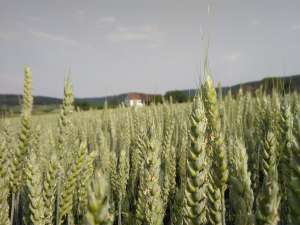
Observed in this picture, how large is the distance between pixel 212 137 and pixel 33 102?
2.32m

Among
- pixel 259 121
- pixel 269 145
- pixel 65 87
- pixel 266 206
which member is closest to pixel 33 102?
pixel 65 87

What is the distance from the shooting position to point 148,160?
132cm

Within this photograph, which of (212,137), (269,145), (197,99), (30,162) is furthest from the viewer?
(269,145)

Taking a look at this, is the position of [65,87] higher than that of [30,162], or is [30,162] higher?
[65,87]

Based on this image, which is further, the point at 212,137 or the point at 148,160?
the point at 212,137

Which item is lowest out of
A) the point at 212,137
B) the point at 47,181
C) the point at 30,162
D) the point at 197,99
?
the point at 47,181

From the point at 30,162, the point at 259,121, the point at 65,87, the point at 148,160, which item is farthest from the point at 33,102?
the point at 259,121

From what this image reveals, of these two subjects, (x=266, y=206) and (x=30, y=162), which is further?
(x=30, y=162)

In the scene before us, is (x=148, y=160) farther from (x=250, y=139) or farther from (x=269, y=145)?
(x=250, y=139)

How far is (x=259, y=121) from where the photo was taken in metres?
3.53

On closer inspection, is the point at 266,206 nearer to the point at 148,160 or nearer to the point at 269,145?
the point at 148,160

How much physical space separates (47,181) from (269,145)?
4.49ft

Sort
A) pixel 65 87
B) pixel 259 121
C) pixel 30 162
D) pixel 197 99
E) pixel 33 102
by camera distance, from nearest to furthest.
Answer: pixel 197 99
pixel 30 162
pixel 65 87
pixel 33 102
pixel 259 121

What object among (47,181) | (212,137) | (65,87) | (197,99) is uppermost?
(65,87)
